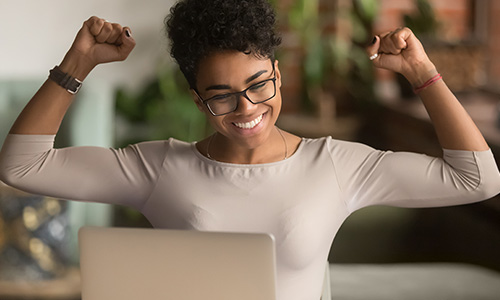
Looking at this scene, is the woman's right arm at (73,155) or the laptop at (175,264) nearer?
the laptop at (175,264)

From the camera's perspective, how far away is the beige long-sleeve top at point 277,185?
129 centimetres

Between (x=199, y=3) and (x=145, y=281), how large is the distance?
1.77ft

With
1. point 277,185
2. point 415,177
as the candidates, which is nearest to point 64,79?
point 277,185

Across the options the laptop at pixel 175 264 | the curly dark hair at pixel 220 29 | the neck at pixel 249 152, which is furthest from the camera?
the neck at pixel 249 152

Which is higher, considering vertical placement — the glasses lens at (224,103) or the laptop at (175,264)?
the glasses lens at (224,103)

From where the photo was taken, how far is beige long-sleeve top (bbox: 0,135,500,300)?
50.9 inches

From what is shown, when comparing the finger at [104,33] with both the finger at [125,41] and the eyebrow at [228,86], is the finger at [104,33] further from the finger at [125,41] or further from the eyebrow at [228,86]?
the eyebrow at [228,86]

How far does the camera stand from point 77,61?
1322 millimetres

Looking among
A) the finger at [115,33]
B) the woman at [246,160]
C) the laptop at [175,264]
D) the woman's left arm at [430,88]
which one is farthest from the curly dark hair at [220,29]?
the laptop at [175,264]

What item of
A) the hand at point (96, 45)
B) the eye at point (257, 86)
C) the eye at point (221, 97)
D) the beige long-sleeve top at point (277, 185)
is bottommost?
the beige long-sleeve top at point (277, 185)

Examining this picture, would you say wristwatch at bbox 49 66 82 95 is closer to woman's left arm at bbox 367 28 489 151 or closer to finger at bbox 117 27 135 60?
finger at bbox 117 27 135 60

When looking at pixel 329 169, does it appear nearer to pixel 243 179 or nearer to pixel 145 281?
pixel 243 179

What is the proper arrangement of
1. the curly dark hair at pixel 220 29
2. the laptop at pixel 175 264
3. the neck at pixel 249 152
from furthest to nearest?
the neck at pixel 249 152
the curly dark hair at pixel 220 29
the laptop at pixel 175 264

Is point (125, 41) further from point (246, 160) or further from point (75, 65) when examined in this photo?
point (246, 160)
